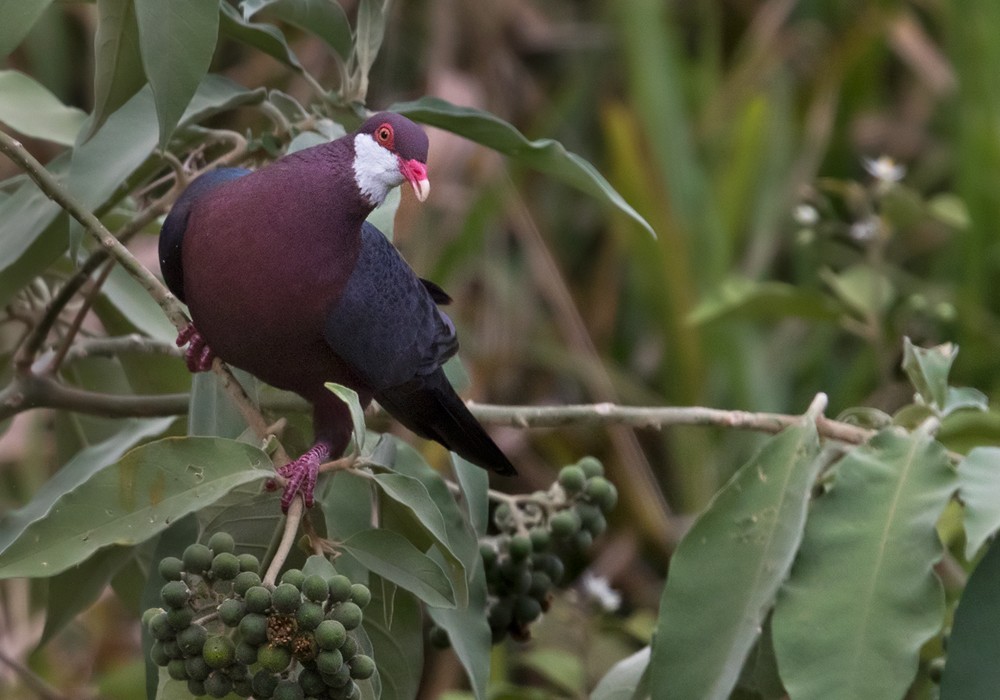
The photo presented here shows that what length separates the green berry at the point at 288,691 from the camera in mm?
911

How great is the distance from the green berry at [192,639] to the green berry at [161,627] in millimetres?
12

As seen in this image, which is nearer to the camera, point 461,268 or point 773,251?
point 461,268

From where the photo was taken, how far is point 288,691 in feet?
3.00

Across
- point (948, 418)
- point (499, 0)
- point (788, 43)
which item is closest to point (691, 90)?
point (788, 43)

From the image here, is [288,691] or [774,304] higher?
[288,691]

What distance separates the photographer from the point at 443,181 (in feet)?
9.77

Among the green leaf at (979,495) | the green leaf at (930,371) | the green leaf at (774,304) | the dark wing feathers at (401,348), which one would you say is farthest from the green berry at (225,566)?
the green leaf at (774,304)

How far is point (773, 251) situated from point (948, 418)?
1930mm

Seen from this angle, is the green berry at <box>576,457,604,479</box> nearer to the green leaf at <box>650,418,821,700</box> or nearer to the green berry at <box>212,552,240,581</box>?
the green leaf at <box>650,418,821,700</box>

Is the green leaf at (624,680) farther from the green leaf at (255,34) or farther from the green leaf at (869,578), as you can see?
the green leaf at (255,34)

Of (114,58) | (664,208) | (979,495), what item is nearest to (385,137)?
(114,58)

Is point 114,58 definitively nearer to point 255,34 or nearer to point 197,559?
point 255,34

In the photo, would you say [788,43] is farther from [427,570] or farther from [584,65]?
[427,570]

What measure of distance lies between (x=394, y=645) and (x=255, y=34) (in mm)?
635
